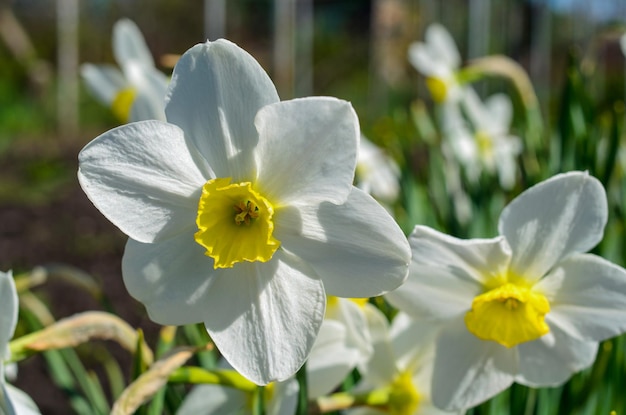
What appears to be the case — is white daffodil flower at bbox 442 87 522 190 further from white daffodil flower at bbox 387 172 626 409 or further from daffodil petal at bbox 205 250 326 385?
daffodil petal at bbox 205 250 326 385

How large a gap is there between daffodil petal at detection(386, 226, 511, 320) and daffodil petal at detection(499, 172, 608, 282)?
0.07 ft

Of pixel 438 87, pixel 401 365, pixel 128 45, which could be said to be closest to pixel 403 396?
pixel 401 365

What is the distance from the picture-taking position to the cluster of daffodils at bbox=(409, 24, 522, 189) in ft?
6.04

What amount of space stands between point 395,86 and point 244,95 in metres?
12.5

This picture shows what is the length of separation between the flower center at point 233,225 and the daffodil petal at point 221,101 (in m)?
0.02

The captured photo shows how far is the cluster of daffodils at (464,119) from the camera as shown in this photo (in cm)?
184

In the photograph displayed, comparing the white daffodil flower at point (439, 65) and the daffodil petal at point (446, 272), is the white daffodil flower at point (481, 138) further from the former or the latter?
the daffodil petal at point (446, 272)

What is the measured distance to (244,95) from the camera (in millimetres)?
593

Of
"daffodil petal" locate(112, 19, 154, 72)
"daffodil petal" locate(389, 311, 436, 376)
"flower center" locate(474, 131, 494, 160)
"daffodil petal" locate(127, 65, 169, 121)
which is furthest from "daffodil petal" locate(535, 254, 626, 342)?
"flower center" locate(474, 131, 494, 160)

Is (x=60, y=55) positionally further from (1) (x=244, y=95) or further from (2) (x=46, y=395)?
(1) (x=244, y=95)

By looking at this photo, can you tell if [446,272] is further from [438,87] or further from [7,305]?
[438,87]

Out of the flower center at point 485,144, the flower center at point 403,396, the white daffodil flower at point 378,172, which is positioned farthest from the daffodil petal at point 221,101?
the flower center at point 485,144

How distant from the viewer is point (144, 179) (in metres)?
0.60

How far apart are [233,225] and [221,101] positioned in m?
0.13
